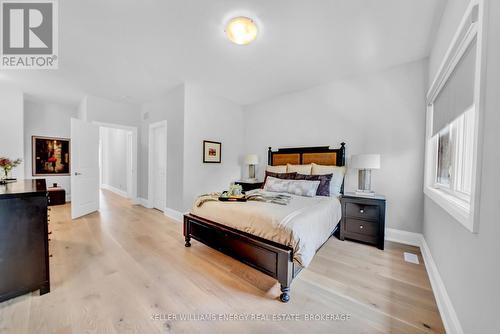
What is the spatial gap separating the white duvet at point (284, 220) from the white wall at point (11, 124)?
4.52m

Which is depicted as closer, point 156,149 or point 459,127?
point 459,127

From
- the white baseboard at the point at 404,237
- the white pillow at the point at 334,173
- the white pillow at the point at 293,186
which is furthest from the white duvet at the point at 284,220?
the white baseboard at the point at 404,237

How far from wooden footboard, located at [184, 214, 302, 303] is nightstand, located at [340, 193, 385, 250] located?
1464 mm

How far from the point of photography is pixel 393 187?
9.76 ft

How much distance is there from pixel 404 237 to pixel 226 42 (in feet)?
12.1

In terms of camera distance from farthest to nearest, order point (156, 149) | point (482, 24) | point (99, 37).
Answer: point (156, 149), point (99, 37), point (482, 24)

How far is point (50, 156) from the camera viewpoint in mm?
5008

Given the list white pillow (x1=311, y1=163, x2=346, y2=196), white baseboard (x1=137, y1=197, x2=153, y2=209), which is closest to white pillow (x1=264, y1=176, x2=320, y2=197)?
white pillow (x1=311, y1=163, x2=346, y2=196)

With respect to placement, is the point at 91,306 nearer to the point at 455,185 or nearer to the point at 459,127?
the point at 455,185

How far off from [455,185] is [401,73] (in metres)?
2.01

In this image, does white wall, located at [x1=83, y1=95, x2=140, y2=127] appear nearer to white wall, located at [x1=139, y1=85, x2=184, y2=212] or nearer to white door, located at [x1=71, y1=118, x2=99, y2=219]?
white door, located at [x1=71, y1=118, x2=99, y2=219]

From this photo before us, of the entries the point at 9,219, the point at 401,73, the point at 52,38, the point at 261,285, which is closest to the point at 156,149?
the point at 52,38

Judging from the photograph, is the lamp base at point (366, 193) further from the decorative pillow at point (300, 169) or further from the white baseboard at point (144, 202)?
the white baseboard at point (144, 202)

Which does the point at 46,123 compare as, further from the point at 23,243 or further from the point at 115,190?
the point at 23,243
